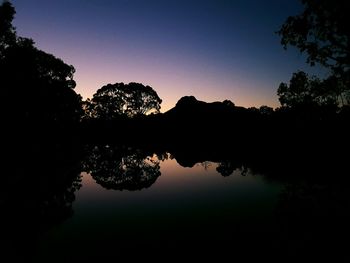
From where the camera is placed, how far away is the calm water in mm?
8609

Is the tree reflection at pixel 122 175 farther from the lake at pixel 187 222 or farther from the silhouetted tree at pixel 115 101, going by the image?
the silhouetted tree at pixel 115 101

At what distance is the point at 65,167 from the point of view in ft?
81.7

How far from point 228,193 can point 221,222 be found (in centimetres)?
622

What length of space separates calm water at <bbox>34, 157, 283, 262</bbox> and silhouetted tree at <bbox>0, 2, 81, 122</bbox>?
25205 millimetres

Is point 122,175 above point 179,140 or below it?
below

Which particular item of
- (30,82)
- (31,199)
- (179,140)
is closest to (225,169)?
(31,199)

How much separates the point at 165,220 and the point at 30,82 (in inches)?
1446

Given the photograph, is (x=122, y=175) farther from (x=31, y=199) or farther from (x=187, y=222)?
(x=187, y=222)

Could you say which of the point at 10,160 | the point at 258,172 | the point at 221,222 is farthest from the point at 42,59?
the point at 221,222

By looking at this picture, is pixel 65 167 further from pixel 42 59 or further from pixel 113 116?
pixel 113 116

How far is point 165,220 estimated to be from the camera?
11.7m

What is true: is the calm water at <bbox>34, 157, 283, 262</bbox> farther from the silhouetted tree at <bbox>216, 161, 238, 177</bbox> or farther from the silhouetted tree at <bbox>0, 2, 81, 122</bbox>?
the silhouetted tree at <bbox>0, 2, 81, 122</bbox>

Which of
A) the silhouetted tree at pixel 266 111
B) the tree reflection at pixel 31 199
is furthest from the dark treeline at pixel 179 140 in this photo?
the silhouetted tree at pixel 266 111

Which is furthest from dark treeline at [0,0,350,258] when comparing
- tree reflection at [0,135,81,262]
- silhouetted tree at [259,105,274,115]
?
silhouetted tree at [259,105,274,115]
